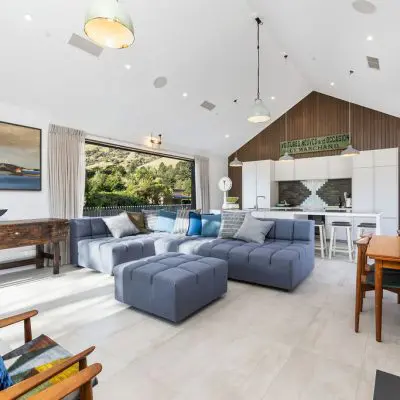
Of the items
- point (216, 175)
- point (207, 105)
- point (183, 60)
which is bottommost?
point (216, 175)

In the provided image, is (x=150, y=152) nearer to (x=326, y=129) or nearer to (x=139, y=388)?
(x=326, y=129)

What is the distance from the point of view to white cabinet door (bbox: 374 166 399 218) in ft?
19.1

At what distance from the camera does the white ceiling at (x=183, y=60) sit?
326 centimetres

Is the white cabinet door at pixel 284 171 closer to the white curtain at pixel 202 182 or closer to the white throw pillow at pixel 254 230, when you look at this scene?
the white curtain at pixel 202 182

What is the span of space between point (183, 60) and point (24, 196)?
3328mm

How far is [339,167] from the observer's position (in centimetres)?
681

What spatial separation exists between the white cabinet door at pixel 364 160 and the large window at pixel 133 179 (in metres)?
4.14

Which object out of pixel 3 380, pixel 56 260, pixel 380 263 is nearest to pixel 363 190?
pixel 380 263

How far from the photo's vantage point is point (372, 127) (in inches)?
256

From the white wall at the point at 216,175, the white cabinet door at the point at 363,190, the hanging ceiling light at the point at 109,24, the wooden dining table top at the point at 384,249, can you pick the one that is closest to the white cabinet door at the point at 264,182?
the white wall at the point at 216,175

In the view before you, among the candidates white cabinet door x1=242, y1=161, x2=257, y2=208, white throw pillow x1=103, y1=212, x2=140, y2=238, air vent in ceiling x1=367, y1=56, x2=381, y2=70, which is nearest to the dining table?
air vent in ceiling x1=367, y1=56, x2=381, y2=70

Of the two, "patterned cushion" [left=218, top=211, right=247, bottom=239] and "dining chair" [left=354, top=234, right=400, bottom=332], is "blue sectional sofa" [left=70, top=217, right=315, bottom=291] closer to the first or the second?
"patterned cushion" [left=218, top=211, right=247, bottom=239]

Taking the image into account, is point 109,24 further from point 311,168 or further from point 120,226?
point 311,168

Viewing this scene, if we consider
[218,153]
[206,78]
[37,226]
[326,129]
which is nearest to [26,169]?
[37,226]
